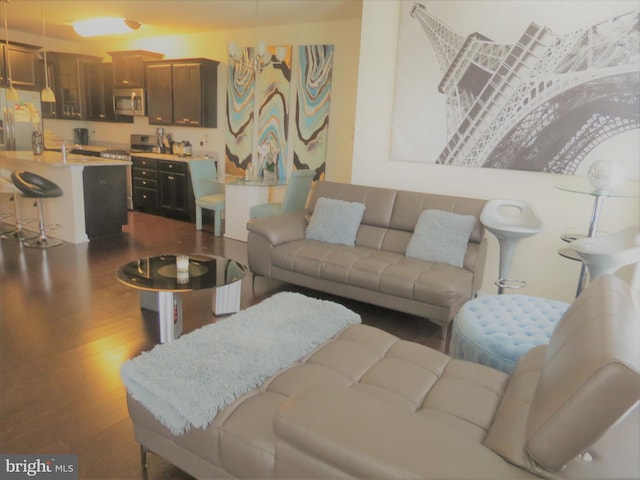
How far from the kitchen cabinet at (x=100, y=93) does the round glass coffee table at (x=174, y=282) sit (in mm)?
5339

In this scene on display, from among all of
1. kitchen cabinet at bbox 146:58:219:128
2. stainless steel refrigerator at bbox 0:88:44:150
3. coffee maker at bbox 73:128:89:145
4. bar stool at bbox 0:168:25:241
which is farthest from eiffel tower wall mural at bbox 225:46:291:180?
coffee maker at bbox 73:128:89:145

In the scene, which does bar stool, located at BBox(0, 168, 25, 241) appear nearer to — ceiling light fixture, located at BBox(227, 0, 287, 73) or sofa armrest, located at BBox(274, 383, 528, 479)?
ceiling light fixture, located at BBox(227, 0, 287, 73)

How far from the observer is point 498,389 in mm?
1706

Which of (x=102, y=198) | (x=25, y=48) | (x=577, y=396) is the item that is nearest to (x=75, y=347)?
(x=577, y=396)

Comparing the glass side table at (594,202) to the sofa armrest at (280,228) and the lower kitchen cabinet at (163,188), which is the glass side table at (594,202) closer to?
the sofa armrest at (280,228)

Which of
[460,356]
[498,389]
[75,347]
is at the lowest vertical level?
[75,347]

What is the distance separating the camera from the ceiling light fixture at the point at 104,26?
5961 mm

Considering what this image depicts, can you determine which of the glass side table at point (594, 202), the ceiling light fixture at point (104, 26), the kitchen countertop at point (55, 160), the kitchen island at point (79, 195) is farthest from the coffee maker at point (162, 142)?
the glass side table at point (594, 202)

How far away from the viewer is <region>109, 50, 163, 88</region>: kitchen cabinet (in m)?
6.95

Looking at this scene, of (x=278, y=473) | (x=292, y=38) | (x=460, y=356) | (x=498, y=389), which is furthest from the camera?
(x=292, y=38)

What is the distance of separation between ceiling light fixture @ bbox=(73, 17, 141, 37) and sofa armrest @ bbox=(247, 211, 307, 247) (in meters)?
3.91

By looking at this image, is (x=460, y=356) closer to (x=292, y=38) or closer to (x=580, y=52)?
(x=580, y=52)

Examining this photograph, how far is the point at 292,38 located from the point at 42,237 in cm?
385

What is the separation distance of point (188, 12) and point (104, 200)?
2.47 meters
